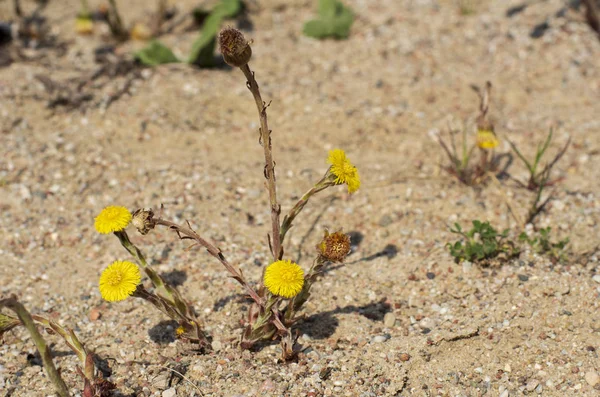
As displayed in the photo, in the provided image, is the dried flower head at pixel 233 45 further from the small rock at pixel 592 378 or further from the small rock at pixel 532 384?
the small rock at pixel 592 378

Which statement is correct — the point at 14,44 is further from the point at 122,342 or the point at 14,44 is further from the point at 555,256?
the point at 555,256

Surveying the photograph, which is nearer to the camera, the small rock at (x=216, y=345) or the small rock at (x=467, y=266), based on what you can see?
the small rock at (x=216, y=345)

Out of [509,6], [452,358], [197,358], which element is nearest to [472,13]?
[509,6]

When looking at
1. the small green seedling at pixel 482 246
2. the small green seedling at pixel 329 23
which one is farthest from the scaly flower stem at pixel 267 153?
the small green seedling at pixel 329 23

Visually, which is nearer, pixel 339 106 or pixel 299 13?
pixel 339 106

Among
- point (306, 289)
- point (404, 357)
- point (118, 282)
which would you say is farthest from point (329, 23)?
point (118, 282)

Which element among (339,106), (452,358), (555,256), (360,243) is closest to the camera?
(452,358)
